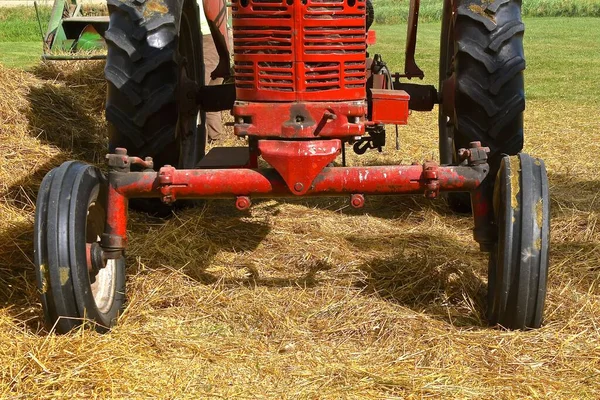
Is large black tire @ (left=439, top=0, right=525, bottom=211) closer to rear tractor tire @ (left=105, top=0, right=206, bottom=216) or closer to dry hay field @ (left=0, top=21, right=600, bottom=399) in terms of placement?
dry hay field @ (left=0, top=21, right=600, bottom=399)

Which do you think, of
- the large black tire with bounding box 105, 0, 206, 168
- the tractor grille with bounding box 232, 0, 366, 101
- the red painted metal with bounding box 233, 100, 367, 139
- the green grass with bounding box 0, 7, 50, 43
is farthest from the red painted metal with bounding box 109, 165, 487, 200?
the green grass with bounding box 0, 7, 50, 43

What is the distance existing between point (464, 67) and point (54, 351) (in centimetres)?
259

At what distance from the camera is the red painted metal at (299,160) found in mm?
3262

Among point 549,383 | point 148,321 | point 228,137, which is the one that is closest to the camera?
point 549,383

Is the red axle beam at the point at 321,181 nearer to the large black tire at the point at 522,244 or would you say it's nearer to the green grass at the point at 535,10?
the large black tire at the point at 522,244

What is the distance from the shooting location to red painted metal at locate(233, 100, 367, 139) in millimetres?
3309

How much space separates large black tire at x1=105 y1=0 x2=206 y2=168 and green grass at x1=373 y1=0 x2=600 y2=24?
104 ft

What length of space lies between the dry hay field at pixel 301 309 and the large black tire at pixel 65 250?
88 millimetres

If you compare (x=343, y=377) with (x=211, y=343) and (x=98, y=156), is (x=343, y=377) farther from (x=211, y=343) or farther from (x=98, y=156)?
(x=98, y=156)

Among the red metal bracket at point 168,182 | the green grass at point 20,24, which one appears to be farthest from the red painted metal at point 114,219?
the green grass at point 20,24

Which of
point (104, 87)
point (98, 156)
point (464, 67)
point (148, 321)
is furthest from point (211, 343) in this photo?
point (104, 87)

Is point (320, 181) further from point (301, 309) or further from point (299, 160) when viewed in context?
point (301, 309)

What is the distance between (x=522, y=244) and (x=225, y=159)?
5.47ft

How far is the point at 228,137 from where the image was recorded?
815cm
